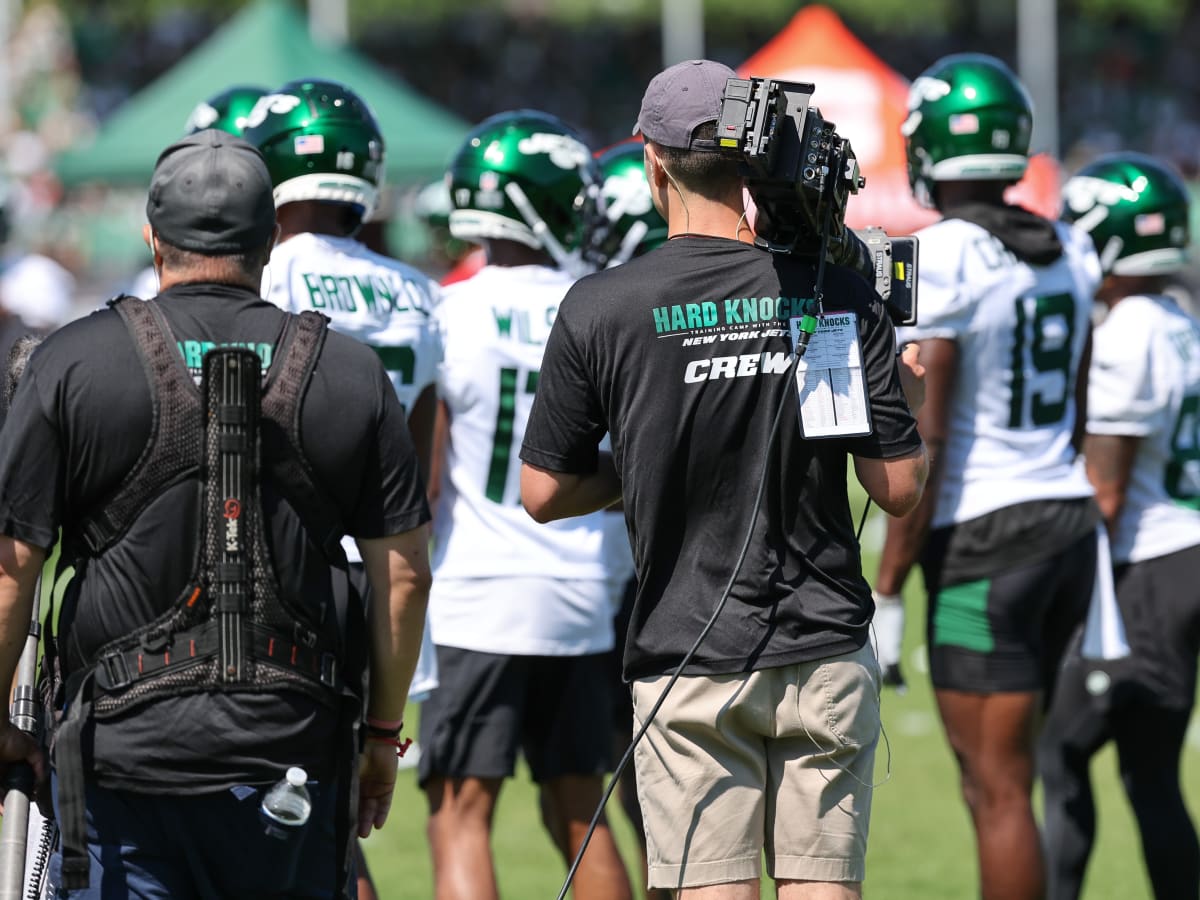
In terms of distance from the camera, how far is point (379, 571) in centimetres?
340

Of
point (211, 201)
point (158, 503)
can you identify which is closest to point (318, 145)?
point (211, 201)

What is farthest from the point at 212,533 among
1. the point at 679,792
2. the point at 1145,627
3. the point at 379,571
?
the point at 1145,627

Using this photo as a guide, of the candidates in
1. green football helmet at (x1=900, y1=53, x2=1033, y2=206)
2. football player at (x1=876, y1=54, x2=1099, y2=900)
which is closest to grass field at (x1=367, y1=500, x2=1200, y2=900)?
football player at (x1=876, y1=54, x2=1099, y2=900)

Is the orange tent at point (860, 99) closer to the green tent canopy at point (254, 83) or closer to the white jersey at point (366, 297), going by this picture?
the green tent canopy at point (254, 83)

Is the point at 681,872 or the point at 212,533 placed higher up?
the point at 212,533

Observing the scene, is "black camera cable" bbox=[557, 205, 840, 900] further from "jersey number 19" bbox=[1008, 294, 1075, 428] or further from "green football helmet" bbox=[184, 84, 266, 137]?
"green football helmet" bbox=[184, 84, 266, 137]

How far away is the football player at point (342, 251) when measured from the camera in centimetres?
455

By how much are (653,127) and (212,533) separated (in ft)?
3.78

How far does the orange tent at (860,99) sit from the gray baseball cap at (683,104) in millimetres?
12706

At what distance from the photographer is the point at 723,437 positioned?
3486mm

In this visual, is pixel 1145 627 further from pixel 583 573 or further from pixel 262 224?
pixel 262 224

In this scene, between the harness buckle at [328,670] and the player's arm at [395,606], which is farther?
the player's arm at [395,606]

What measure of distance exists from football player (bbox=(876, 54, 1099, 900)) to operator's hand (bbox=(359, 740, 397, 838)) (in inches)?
79.5

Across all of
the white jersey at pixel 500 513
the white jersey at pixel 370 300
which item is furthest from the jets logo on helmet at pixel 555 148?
the white jersey at pixel 370 300
